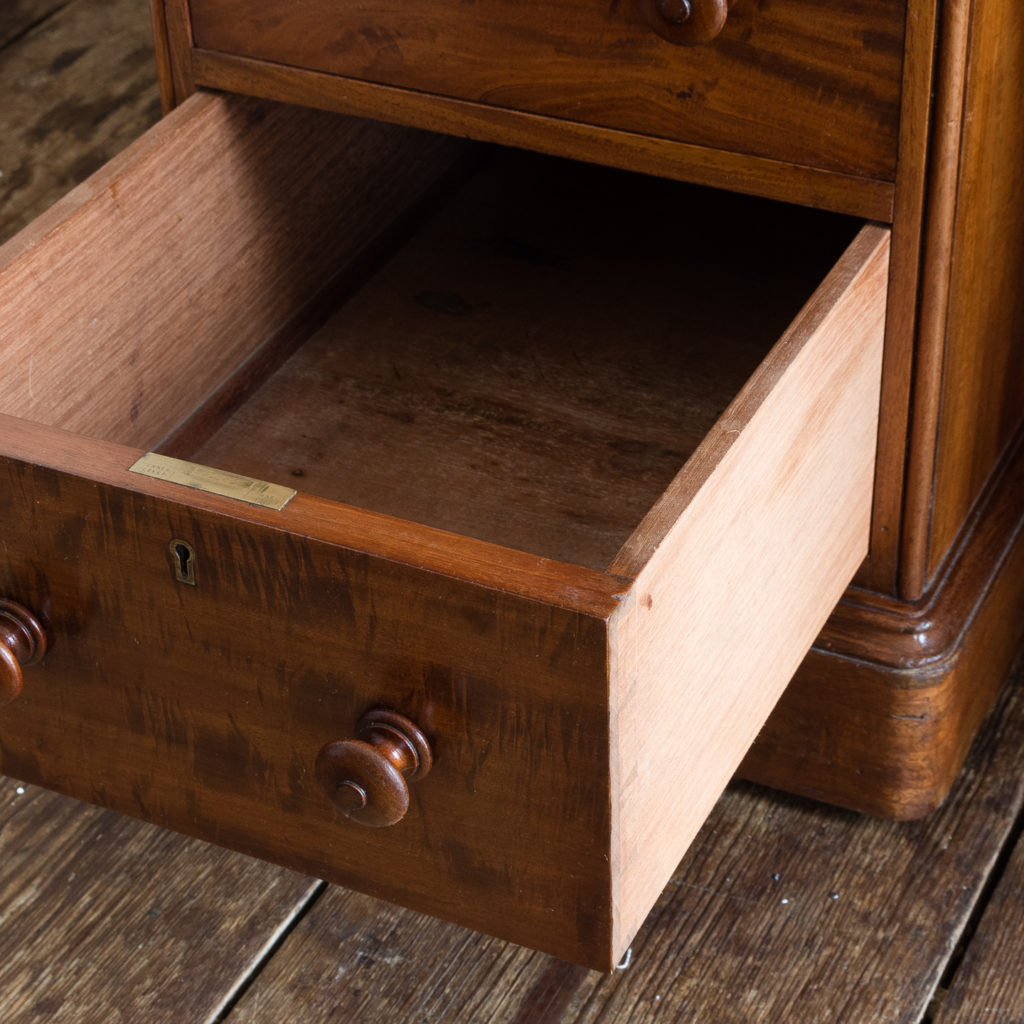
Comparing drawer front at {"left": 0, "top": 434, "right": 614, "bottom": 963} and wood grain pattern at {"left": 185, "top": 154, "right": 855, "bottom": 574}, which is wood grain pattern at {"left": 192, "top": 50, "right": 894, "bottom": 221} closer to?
wood grain pattern at {"left": 185, "top": 154, "right": 855, "bottom": 574}

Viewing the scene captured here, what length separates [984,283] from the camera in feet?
2.72

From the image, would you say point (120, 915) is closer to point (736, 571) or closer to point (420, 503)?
point (420, 503)

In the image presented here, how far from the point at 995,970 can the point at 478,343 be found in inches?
17.6

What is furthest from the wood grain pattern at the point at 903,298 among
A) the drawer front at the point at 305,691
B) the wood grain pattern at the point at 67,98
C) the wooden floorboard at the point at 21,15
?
the wooden floorboard at the point at 21,15

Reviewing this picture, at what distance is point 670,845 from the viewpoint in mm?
679

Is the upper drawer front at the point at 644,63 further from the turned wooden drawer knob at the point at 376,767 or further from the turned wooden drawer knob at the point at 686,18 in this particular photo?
the turned wooden drawer knob at the point at 376,767

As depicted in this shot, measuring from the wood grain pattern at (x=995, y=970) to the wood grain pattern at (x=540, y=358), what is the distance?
297 millimetres

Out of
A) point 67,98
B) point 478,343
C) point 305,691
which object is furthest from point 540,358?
point 67,98

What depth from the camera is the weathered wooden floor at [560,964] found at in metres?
0.87

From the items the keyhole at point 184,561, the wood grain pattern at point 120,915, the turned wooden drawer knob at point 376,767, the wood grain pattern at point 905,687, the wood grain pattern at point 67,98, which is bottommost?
the wood grain pattern at point 120,915

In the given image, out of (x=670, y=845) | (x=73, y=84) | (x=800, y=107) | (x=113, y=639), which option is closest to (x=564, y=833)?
(x=670, y=845)

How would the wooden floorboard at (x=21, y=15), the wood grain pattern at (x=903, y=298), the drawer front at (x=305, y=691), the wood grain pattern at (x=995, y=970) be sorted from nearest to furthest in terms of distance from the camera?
the drawer front at (x=305, y=691)
the wood grain pattern at (x=903, y=298)
the wood grain pattern at (x=995, y=970)
the wooden floorboard at (x=21, y=15)

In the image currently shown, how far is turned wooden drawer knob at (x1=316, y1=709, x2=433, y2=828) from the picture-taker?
0.60 meters

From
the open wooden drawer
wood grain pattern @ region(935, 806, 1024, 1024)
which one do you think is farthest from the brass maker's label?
wood grain pattern @ region(935, 806, 1024, 1024)
